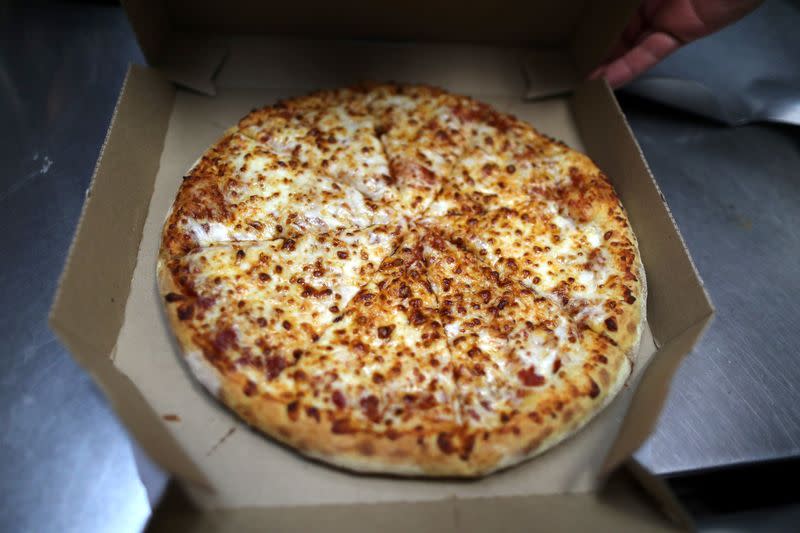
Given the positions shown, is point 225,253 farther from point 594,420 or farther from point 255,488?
point 594,420

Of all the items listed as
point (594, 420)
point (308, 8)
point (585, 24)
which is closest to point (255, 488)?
point (594, 420)

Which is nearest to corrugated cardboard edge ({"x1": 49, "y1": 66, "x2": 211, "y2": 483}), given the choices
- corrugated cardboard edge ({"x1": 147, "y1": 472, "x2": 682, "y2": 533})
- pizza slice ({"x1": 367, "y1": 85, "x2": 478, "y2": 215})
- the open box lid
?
corrugated cardboard edge ({"x1": 147, "y1": 472, "x2": 682, "y2": 533})

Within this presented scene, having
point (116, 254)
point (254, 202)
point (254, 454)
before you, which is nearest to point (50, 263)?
point (116, 254)

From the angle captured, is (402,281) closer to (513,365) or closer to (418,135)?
(513,365)

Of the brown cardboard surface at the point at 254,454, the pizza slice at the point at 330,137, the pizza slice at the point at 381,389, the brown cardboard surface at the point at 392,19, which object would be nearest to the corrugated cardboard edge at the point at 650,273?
the brown cardboard surface at the point at 254,454

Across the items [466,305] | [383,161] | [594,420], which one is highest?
[383,161]

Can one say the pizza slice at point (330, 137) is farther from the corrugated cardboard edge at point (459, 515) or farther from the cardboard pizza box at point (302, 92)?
the corrugated cardboard edge at point (459, 515)
